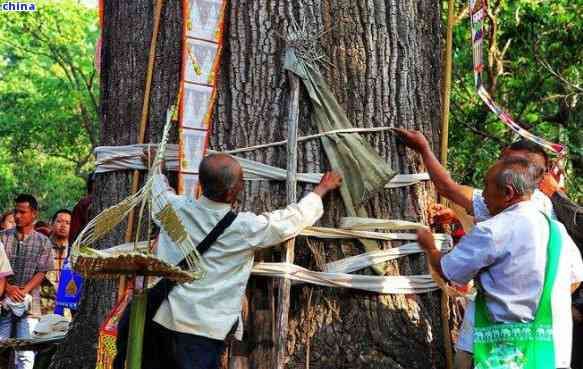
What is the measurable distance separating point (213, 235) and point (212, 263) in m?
0.13

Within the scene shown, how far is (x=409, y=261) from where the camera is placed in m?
4.89

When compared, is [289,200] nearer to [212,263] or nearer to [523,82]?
[212,263]

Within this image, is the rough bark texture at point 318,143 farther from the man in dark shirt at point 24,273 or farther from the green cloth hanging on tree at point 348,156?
the man in dark shirt at point 24,273

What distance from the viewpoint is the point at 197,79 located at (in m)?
4.79

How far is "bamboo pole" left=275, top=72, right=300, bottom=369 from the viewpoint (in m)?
4.59

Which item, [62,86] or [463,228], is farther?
[62,86]

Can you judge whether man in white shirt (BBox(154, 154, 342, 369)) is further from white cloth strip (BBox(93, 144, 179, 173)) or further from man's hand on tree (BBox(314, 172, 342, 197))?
white cloth strip (BBox(93, 144, 179, 173))

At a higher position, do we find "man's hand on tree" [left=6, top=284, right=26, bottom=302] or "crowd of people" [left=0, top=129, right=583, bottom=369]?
"crowd of people" [left=0, top=129, right=583, bottom=369]

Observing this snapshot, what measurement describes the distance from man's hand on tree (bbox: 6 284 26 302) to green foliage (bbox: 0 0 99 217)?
1456 centimetres

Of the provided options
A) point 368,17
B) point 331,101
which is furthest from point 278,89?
point 368,17

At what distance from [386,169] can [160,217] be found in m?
1.24

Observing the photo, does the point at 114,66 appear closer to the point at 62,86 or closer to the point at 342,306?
the point at 342,306

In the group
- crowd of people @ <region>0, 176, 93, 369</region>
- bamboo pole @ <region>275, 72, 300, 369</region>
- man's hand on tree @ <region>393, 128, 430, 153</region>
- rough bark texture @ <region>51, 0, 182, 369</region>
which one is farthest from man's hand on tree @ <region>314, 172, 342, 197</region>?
crowd of people @ <region>0, 176, 93, 369</region>

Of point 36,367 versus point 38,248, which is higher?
point 38,248
